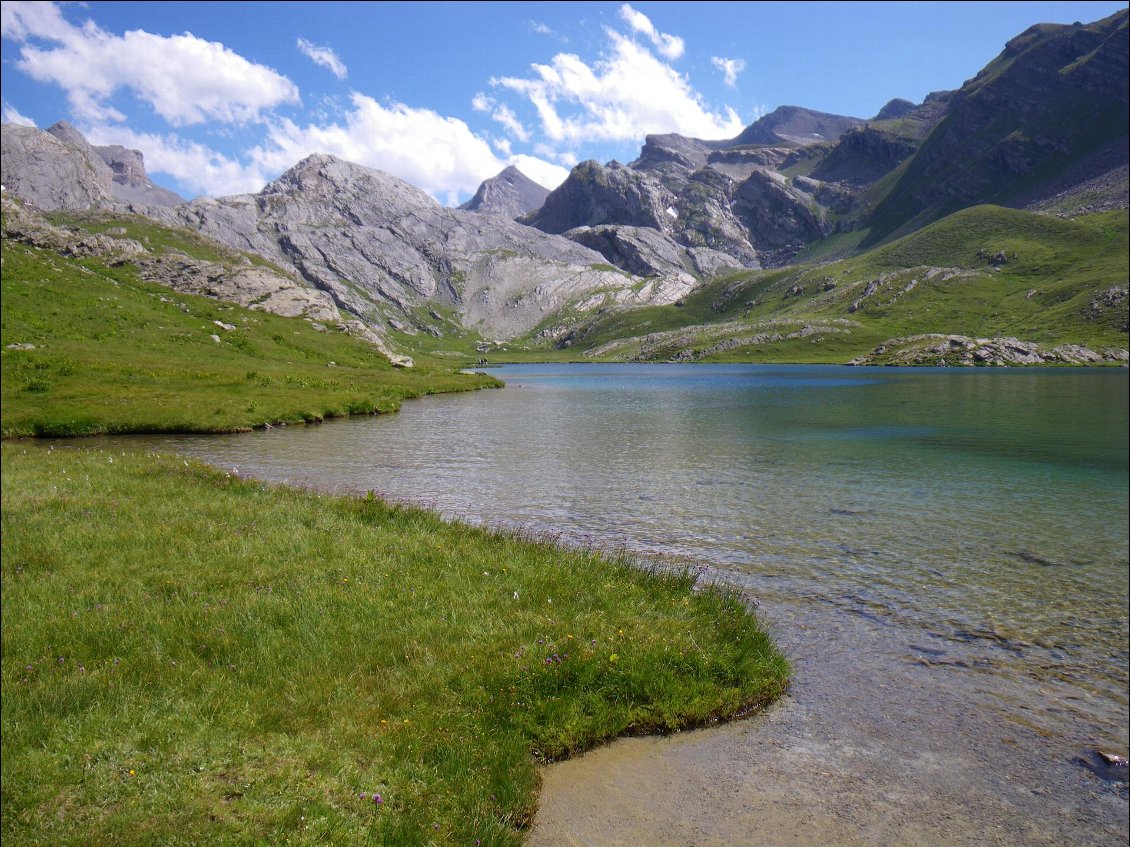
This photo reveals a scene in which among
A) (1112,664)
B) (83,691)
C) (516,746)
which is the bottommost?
(1112,664)

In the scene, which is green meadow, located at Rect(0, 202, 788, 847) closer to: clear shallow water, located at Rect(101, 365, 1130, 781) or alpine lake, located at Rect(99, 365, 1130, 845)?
alpine lake, located at Rect(99, 365, 1130, 845)

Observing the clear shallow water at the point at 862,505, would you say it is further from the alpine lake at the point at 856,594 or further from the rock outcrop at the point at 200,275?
the rock outcrop at the point at 200,275

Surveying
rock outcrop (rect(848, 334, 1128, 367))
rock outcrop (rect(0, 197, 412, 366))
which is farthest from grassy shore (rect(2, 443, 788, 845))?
rock outcrop (rect(848, 334, 1128, 367))

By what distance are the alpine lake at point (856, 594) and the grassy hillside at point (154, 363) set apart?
5850 millimetres

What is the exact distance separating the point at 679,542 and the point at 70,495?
1922 centimetres

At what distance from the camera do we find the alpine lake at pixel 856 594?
8094 millimetres

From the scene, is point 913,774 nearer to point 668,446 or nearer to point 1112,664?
point 1112,664

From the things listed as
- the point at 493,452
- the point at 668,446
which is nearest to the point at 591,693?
the point at 493,452

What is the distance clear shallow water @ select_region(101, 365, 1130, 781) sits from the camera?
42.4ft

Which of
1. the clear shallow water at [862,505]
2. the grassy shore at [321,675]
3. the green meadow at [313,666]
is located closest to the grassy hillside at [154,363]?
the clear shallow water at [862,505]

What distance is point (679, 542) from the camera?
20.4m

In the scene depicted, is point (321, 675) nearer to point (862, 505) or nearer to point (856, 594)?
point (856, 594)

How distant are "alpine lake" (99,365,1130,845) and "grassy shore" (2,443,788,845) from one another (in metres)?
0.99

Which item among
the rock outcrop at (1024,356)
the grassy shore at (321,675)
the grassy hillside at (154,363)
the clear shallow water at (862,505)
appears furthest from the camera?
the rock outcrop at (1024,356)
